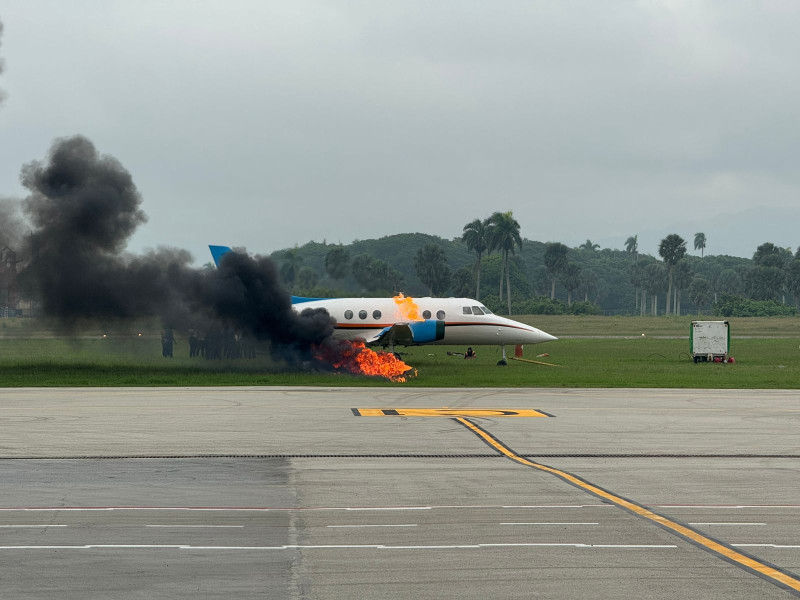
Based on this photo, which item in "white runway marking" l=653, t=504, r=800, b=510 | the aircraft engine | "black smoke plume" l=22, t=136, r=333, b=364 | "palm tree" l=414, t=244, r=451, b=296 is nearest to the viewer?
"white runway marking" l=653, t=504, r=800, b=510

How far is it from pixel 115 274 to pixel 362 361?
43.0 ft

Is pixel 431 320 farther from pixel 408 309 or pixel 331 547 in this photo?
pixel 331 547

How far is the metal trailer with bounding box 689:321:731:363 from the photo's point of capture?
5475cm

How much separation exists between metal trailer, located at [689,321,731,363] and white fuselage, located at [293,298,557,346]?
9521mm

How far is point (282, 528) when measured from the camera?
1223 centimetres

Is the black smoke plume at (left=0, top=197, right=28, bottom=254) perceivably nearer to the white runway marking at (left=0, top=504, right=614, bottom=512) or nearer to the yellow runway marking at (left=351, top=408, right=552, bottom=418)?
the yellow runway marking at (left=351, top=408, right=552, bottom=418)

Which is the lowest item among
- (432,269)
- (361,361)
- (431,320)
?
(361,361)

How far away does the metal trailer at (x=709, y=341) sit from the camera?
180ft

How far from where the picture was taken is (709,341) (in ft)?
180

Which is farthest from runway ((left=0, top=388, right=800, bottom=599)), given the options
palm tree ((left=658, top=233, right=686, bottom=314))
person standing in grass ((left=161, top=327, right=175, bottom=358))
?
palm tree ((left=658, top=233, right=686, bottom=314))

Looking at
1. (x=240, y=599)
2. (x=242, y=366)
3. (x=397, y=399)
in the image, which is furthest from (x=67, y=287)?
(x=240, y=599)

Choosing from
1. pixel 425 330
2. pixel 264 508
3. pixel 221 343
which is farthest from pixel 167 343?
pixel 264 508

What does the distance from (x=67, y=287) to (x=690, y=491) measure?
36430 mm

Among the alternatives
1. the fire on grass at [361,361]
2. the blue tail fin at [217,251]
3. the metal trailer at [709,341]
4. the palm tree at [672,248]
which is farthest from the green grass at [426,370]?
the palm tree at [672,248]
